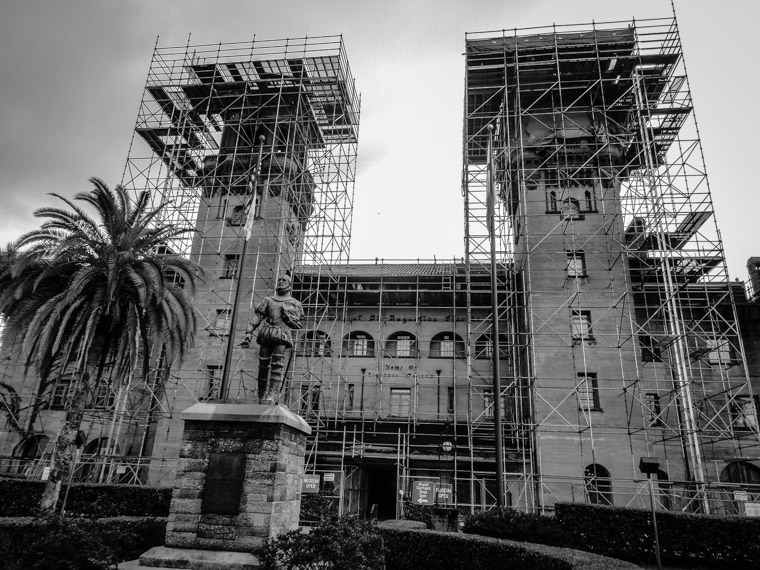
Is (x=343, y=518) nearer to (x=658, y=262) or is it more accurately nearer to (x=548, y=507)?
(x=548, y=507)

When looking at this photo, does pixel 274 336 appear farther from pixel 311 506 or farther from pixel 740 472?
pixel 740 472

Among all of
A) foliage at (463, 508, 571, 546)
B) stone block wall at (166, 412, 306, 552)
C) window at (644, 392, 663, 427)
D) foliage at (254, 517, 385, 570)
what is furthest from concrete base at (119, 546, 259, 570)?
window at (644, 392, 663, 427)

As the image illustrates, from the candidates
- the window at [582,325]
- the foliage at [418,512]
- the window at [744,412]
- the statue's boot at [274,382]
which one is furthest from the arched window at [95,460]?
the window at [744,412]

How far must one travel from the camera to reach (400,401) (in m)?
28.8

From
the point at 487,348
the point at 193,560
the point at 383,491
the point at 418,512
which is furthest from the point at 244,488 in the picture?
the point at 383,491

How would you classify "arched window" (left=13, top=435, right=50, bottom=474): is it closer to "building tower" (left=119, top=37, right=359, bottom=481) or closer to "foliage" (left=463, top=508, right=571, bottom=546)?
"building tower" (left=119, top=37, right=359, bottom=481)

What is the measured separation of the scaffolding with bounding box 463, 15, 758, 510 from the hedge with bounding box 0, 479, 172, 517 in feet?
45.9

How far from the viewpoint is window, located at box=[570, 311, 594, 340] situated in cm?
2430

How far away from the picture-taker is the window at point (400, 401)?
93.4 ft

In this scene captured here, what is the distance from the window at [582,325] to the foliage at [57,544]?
20198 mm

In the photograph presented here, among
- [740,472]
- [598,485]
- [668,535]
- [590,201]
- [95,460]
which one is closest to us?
[668,535]

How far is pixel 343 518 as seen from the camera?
9.41m

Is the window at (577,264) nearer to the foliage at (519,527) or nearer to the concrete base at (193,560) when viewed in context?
the foliage at (519,527)

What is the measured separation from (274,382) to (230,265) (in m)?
18.1
